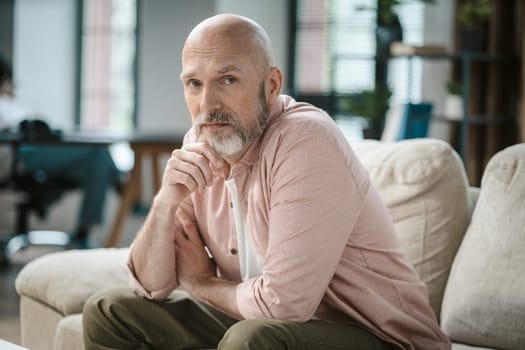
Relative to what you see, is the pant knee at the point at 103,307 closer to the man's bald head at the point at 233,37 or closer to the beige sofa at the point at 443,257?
the beige sofa at the point at 443,257

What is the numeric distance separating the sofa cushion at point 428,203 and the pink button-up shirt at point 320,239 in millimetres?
292

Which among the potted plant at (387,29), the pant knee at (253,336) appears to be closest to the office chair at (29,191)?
the potted plant at (387,29)

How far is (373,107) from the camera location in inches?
201

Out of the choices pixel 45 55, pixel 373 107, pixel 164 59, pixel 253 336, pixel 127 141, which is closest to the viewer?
pixel 253 336

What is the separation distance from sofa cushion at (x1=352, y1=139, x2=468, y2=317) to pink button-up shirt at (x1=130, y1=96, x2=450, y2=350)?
29 cm

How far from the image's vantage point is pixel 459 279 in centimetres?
206

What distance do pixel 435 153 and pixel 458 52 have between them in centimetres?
310

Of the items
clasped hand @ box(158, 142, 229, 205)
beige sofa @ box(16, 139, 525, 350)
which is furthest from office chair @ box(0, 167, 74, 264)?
clasped hand @ box(158, 142, 229, 205)

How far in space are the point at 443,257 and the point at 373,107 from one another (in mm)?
2986

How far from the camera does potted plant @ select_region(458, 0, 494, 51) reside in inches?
194

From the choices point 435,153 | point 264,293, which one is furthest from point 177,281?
point 435,153

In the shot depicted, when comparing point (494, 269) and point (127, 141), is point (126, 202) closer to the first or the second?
point (127, 141)

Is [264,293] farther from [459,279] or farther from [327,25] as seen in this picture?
[327,25]

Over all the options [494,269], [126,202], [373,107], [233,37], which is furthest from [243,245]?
[126,202]
